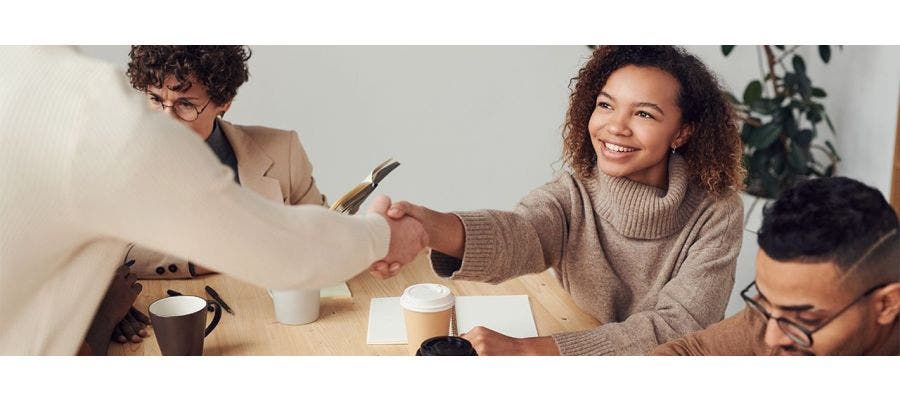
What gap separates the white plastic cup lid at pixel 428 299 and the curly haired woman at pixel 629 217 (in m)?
0.06

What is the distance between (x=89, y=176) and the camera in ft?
2.11

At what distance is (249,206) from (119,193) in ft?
0.35

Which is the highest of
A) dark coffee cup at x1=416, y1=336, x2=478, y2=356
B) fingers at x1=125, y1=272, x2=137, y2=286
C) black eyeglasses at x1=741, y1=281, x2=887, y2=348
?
black eyeglasses at x1=741, y1=281, x2=887, y2=348

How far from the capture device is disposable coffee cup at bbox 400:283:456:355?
973mm

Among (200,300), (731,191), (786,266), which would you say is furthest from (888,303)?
(200,300)

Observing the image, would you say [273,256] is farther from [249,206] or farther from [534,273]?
[534,273]

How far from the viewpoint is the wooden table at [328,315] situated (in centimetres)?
101

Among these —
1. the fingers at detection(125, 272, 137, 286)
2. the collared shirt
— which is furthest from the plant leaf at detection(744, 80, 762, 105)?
the fingers at detection(125, 272, 137, 286)

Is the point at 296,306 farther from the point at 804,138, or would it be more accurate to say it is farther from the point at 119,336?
the point at 804,138

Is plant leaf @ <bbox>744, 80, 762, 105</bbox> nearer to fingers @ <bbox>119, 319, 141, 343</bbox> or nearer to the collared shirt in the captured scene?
the collared shirt

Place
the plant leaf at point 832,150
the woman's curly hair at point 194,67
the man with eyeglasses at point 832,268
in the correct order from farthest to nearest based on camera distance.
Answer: the plant leaf at point 832,150, the woman's curly hair at point 194,67, the man with eyeglasses at point 832,268

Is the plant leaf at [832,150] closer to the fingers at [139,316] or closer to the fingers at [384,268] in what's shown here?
the fingers at [384,268]

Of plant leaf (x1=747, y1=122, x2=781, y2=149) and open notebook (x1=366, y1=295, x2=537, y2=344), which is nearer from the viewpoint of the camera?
open notebook (x1=366, y1=295, x2=537, y2=344)

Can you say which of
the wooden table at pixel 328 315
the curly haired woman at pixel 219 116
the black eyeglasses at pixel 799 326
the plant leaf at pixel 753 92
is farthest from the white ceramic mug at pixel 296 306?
the plant leaf at pixel 753 92
